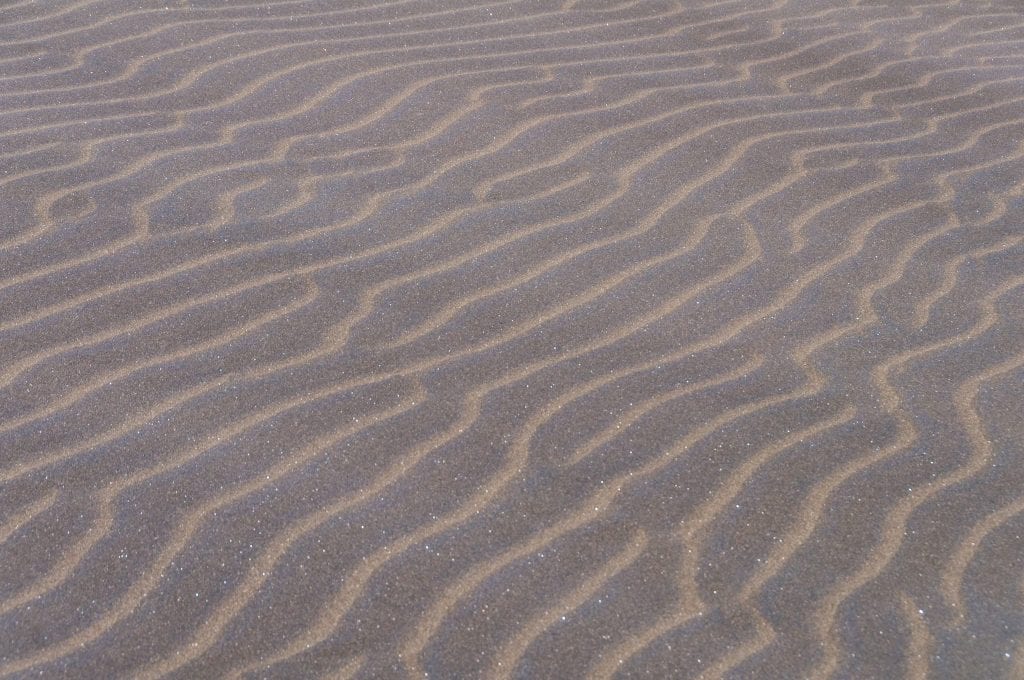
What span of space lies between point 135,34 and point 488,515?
308 cm

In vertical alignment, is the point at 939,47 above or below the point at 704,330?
above

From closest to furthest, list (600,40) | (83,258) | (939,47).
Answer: (83,258) < (600,40) < (939,47)

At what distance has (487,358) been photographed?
131 inches

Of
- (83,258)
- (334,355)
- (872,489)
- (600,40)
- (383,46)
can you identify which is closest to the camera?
(872,489)

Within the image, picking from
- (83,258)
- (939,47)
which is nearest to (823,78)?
(939,47)

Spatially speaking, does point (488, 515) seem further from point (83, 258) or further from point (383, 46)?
point (383, 46)

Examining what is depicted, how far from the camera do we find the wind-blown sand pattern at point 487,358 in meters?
2.54

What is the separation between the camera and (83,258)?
352 centimetres

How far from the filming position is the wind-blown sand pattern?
254cm

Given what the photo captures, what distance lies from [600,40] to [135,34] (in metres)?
2.03

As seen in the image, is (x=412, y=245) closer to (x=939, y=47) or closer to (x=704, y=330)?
(x=704, y=330)

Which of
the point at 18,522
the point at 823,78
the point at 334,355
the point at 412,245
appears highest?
the point at 823,78

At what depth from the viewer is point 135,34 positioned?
4.94m

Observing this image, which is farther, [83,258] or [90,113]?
[90,113]
